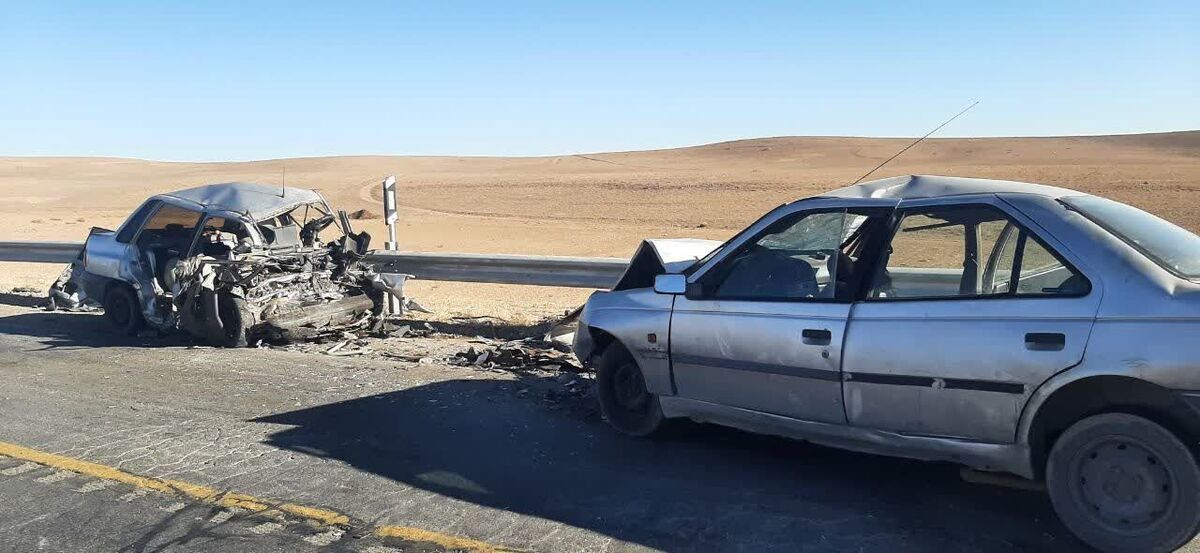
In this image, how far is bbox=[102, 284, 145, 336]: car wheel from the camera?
422 inches

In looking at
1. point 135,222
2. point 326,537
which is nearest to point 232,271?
point 135,222

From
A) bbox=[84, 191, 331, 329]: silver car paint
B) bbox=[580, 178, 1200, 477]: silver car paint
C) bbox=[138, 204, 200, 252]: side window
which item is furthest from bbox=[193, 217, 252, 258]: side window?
bbox=[580, 178, 1200, 477]: silver car paint

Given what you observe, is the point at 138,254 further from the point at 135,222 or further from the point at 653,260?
the point at 653,260

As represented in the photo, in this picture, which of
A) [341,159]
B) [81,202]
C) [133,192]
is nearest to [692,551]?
[81,202]

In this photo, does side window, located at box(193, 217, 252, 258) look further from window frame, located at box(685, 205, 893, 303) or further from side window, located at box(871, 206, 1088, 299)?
side window, located at box(871, 206, 1088, 299)

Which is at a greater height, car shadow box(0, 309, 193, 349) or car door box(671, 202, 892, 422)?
car door box(671, 202, 892, 422)

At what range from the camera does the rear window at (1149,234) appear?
14.4ft

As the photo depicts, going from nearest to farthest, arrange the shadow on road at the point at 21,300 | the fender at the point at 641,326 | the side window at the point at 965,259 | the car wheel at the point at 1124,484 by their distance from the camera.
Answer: the car wheel at the point at 1124,484
the side window at the point at 965,259
the fender at the point at 641,326
the shadow on road at the point at 21,300

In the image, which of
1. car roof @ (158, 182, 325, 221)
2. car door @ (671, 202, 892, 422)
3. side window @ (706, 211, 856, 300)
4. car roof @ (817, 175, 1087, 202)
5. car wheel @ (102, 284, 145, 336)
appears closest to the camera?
car roof @ (817, 175, 1087, 202)

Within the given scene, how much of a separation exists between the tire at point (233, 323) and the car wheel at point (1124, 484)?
7.54 meters

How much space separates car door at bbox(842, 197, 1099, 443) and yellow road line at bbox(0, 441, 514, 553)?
6.39 feet

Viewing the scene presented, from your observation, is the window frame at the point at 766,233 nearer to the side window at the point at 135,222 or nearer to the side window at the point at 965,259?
the side window at the point at 965,259

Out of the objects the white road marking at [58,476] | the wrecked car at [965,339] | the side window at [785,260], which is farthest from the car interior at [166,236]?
the side window at [785,260]

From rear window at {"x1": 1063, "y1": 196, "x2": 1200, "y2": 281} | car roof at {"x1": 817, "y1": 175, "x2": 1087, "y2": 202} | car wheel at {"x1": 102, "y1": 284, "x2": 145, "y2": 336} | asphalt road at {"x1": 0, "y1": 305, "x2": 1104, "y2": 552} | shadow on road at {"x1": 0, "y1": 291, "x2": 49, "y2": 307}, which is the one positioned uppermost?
car roof at {"x1": 817, "y1": 175, "x2": 1087, "y2": 202}
